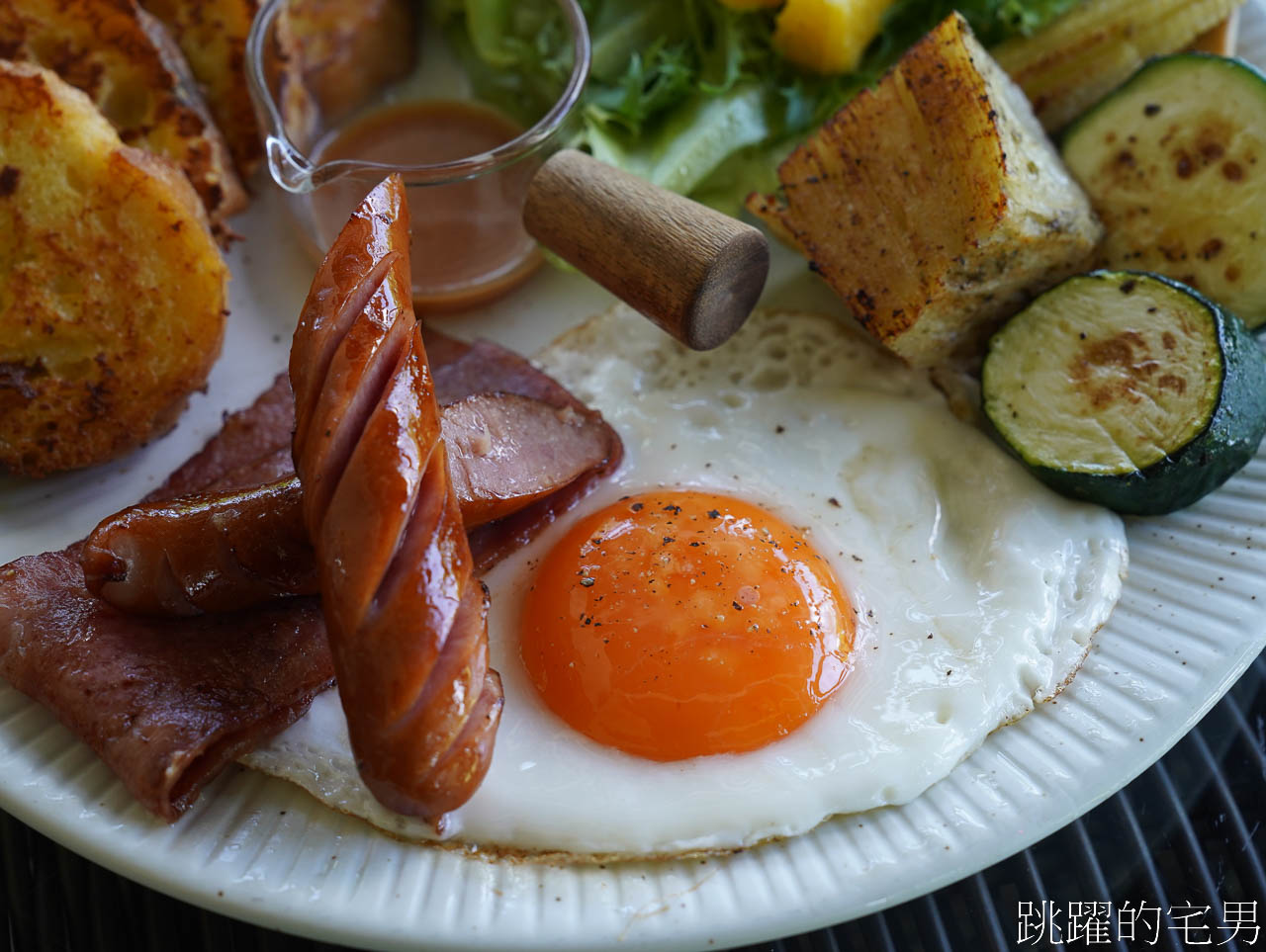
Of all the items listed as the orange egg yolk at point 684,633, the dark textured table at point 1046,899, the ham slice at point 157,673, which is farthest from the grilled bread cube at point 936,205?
the ham slice at point 157,673

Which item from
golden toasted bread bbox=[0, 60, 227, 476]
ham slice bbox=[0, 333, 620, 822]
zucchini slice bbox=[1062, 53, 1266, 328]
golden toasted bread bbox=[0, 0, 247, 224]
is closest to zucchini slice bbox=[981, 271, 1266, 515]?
zucchini slice bbox=[1062, 53, 1266, 328]

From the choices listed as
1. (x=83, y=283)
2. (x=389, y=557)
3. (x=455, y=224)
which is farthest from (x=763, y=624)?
(x=83, y=283)

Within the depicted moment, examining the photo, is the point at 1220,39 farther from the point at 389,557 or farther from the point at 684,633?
the point at 389,557

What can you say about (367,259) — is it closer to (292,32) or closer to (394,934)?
(394,934)

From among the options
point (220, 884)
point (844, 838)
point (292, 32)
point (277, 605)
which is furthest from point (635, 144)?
point (220, 884)

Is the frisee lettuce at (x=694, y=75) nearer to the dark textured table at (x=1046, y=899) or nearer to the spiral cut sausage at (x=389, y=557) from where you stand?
the spiral cut sausage at (x=389, y=557)

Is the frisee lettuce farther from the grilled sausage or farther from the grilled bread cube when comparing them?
the grilled sausage
